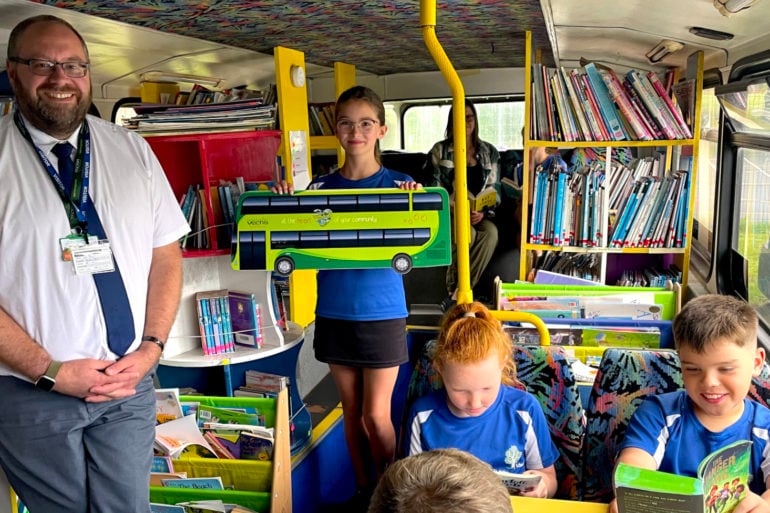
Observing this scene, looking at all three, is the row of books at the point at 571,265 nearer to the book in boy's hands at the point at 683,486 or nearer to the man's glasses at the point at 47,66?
the book in boy's hands at the point at 683,486

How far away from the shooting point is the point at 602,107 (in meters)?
4.01

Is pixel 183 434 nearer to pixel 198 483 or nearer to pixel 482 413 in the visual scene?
pixel 198 483

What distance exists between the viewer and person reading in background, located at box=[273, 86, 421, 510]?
9.08ft

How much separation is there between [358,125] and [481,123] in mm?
7320

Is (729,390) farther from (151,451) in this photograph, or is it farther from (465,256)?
(151,451)

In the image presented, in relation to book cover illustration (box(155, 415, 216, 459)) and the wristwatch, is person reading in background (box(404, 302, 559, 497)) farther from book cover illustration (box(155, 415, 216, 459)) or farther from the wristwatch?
the wristwatch

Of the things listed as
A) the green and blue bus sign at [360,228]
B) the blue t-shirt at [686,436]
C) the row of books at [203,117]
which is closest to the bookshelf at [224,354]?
the row of books at [203,117]

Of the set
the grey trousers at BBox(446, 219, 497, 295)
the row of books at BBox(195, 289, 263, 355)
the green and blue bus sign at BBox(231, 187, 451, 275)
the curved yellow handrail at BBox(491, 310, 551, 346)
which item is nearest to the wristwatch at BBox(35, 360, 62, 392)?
the green and blue bus sign at BBox(231, 187, 451, 275)

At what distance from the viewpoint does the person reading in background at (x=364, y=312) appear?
2768 mm

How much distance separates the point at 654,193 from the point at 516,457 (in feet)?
7.91

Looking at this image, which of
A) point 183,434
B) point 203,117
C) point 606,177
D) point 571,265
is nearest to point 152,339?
point 183,434

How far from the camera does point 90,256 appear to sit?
2070 mm

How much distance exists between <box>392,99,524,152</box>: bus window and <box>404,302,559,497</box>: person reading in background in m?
7.65

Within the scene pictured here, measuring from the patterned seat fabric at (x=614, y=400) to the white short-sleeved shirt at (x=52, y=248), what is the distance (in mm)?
1544
